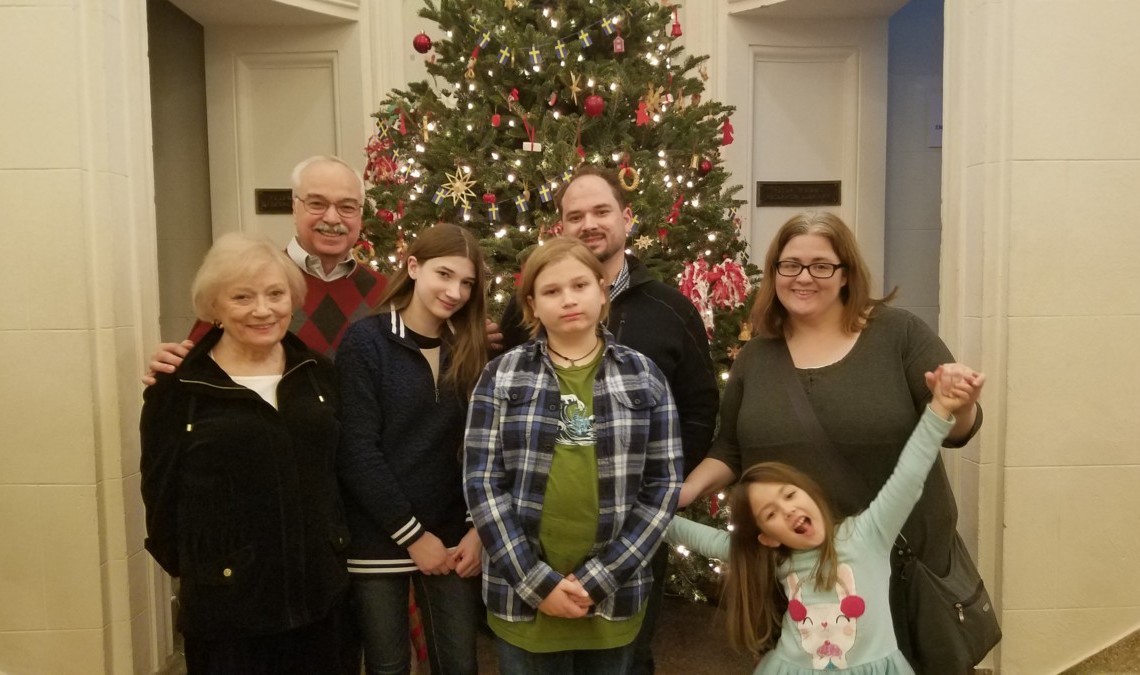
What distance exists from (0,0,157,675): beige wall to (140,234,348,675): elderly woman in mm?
1284

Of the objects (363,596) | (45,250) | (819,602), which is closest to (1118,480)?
(819,602)

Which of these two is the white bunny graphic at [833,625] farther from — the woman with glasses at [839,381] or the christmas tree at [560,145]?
the christmas tree at [560,145]

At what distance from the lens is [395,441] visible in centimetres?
190

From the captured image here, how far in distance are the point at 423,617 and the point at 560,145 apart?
6.36ft

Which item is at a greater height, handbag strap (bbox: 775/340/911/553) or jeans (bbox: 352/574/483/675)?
handbag strap (bbox: 775/340/911/553)

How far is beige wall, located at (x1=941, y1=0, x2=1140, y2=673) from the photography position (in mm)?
2748

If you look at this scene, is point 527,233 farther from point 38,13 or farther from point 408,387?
point 38,13

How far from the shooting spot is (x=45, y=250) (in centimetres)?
272

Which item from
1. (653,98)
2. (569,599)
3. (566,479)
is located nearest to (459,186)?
(653,98)

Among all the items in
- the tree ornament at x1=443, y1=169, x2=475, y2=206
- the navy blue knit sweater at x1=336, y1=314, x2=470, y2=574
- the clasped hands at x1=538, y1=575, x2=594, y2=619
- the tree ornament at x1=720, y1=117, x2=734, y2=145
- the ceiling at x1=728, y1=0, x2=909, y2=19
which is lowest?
the clasped hands at x1=538, y1=575, x2=594, y2=619

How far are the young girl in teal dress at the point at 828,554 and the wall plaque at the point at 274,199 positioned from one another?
11.7 ft

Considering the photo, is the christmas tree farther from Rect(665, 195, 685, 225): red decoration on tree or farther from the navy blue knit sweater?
the navy blue knit sweater

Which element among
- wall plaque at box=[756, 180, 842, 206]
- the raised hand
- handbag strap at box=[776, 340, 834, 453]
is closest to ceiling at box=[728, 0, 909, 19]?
wall plaque at box=[756, 180, 842, 206]

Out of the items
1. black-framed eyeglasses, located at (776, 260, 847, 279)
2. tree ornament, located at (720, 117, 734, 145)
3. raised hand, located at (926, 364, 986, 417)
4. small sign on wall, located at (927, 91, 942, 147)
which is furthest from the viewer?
small sign on wall, located at (927, 91, 942, 147)
